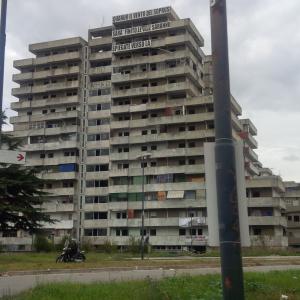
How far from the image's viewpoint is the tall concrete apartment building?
7369cm

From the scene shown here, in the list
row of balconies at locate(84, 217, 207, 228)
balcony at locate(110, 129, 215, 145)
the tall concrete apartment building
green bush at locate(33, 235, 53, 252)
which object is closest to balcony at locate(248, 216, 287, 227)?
the tall concrete apartment building

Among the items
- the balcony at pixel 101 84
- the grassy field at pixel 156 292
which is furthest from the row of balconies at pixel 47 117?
the grassy field at pixel 156 292

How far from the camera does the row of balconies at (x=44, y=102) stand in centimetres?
8556

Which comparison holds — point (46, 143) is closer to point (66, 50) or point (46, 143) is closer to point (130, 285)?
point (66, 50)

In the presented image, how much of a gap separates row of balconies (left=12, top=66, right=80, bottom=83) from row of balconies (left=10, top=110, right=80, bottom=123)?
6.11m

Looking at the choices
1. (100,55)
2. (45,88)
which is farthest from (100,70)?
(45,88)

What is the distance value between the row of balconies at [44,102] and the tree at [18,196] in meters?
50.3

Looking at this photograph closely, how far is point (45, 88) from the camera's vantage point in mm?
87250

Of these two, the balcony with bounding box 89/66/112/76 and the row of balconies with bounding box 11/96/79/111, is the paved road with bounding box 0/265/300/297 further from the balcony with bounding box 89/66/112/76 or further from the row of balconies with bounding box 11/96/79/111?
the balcony with bounding box 89/66/112/76

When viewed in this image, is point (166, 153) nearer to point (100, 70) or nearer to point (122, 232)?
point (122, 232)

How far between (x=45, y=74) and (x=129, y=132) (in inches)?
694

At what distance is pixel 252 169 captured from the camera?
282 ft

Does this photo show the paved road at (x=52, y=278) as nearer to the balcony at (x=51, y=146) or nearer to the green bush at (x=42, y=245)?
the green bush at (x=42, y=245)

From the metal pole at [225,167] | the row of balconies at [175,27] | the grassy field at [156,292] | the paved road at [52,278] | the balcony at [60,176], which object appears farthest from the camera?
the balcony at [60,176]
